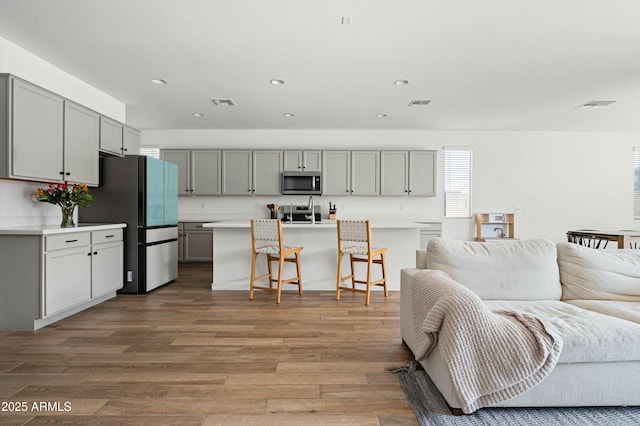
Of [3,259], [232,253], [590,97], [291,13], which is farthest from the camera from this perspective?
[590,97]

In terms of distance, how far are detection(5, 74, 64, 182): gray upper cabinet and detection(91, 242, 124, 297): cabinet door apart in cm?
89

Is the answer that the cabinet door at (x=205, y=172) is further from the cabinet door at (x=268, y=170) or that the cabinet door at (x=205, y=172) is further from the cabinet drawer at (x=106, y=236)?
the cabinet drawer at (x=106, y=236)

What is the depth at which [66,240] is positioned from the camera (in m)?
3.26

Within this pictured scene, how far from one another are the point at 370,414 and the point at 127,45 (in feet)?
12.3

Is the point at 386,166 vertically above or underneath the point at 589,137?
underneath

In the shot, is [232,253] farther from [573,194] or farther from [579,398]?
[573,194]

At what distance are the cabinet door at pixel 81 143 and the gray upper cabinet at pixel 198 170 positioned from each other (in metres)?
2.55

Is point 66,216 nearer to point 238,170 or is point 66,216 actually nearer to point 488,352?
point 238,170

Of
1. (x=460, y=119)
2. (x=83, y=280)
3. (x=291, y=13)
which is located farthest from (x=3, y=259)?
(x=460, y=119)

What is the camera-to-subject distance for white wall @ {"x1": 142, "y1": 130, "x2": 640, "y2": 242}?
7.02 metres

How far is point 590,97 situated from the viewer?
490 centimetres

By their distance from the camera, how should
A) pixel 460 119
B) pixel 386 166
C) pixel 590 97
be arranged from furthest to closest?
1. pixel 386 166
2. pixel 460 119
3. pixel 590 97

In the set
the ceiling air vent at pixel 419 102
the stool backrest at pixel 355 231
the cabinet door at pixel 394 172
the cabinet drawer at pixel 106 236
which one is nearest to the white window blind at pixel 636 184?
the cabinet door at pixel 394 172

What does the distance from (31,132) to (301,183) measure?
4.19 m
